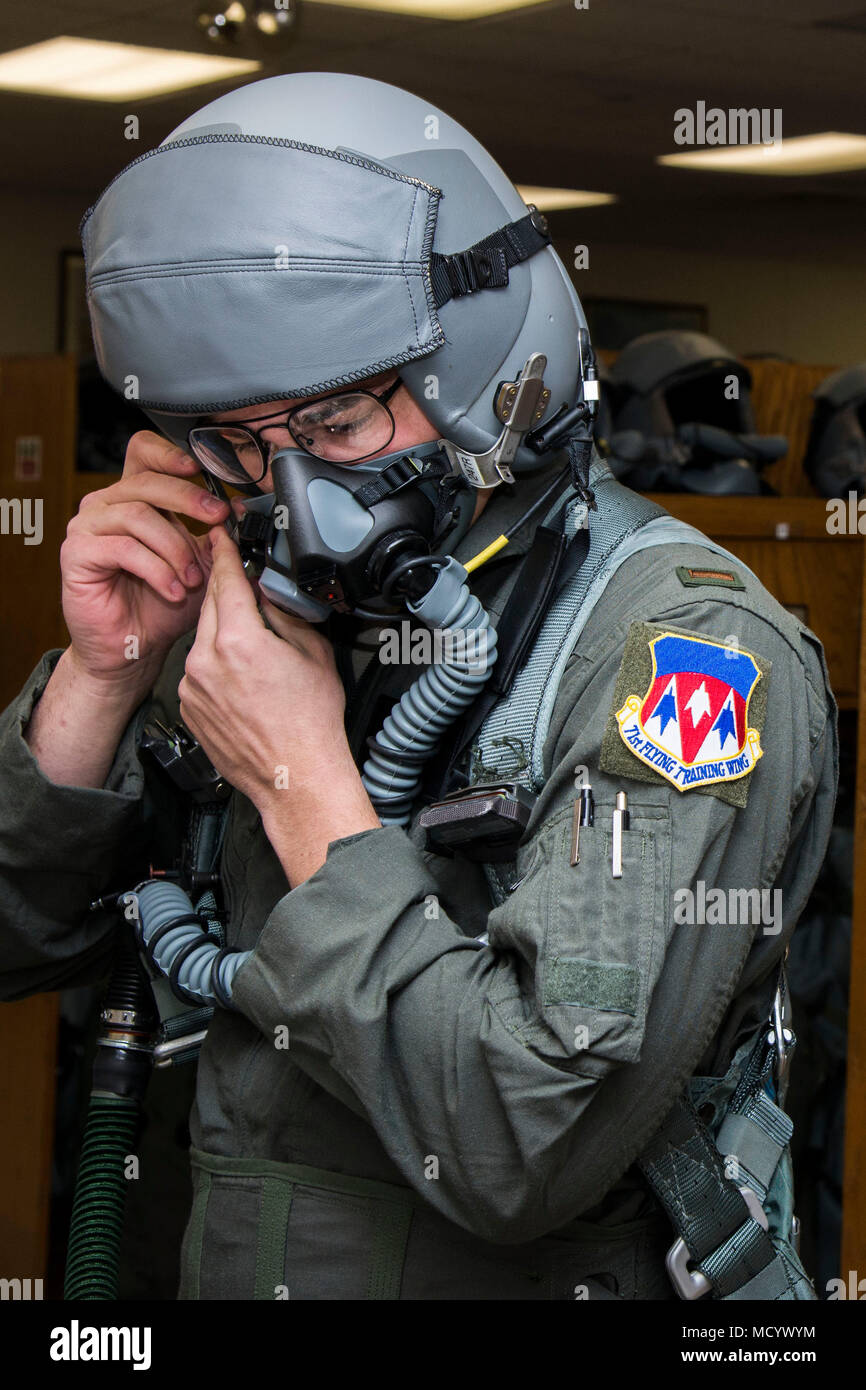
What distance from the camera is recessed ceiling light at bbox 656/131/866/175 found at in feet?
22.9

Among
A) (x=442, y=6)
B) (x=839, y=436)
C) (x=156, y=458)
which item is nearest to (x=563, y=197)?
(x=442, y=6)

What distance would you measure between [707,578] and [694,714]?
144 millimetres

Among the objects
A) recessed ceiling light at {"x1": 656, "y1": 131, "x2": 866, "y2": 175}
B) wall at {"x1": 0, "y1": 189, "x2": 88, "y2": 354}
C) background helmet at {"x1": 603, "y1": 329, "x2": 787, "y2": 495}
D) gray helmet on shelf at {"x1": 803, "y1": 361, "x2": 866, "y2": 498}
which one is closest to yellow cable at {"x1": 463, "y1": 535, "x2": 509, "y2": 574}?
background helmet at {"x1": 603, "y1": 329, "x2": 787, "y2": 495}

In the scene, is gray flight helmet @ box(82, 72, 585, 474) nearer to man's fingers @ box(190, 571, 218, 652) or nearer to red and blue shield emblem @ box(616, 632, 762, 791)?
man's fingers @ box(190, 571, 218, 652)

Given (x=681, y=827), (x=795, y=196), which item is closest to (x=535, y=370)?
(x=681, y=827)

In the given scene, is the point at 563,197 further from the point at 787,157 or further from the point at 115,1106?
the point at 115,1106

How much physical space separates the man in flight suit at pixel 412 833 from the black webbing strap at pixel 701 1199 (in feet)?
0.11

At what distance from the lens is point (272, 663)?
1.25 m

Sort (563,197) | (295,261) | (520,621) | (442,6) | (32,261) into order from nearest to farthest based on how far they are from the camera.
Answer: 1. (295,261)
2. (520,621)
3. (442,6)
4. (563,197)
5. (32,261)

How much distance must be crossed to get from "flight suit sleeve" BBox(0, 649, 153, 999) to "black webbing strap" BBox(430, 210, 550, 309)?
0.55 meters

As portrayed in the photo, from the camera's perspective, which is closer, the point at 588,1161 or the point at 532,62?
the point at 588,1161

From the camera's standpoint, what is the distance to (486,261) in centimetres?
126
